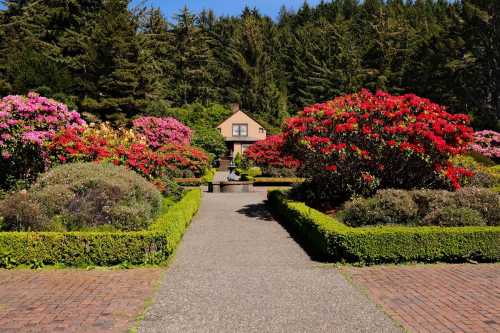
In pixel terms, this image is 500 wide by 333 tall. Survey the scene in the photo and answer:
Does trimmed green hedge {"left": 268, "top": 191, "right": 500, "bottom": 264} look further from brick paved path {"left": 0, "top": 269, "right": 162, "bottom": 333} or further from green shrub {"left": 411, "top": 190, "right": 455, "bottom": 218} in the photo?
brick paved path {"left": 0, "top": 269, "right": 162, "bottom": 333}

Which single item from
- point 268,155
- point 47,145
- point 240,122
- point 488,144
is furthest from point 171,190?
point 240,122

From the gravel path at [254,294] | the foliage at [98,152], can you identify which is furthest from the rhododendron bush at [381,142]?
the foliage at [98,152]

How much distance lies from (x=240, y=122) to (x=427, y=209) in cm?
4613

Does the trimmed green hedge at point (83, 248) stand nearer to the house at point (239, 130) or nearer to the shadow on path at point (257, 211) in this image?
the shadow on path at point (257, 211)

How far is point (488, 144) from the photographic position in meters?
29.2

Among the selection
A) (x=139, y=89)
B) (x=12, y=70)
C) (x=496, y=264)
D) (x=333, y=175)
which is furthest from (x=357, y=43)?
(x=496, y=264)

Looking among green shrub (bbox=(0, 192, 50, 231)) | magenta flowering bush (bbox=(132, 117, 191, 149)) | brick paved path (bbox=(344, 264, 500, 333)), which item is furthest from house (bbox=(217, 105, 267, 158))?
brick paved path (bbox=(344, 264, 500, 333))

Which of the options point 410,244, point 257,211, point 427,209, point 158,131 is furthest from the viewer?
point 158,131

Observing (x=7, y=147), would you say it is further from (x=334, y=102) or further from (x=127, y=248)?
(x=334, y=102)

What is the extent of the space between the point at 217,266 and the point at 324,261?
2.13 meters

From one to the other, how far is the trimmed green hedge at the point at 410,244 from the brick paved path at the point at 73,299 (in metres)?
3.47

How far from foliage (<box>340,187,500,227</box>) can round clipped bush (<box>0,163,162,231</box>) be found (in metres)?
4.91

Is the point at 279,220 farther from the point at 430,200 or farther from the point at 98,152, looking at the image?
the point at 98,152

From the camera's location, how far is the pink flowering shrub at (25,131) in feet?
45.6
